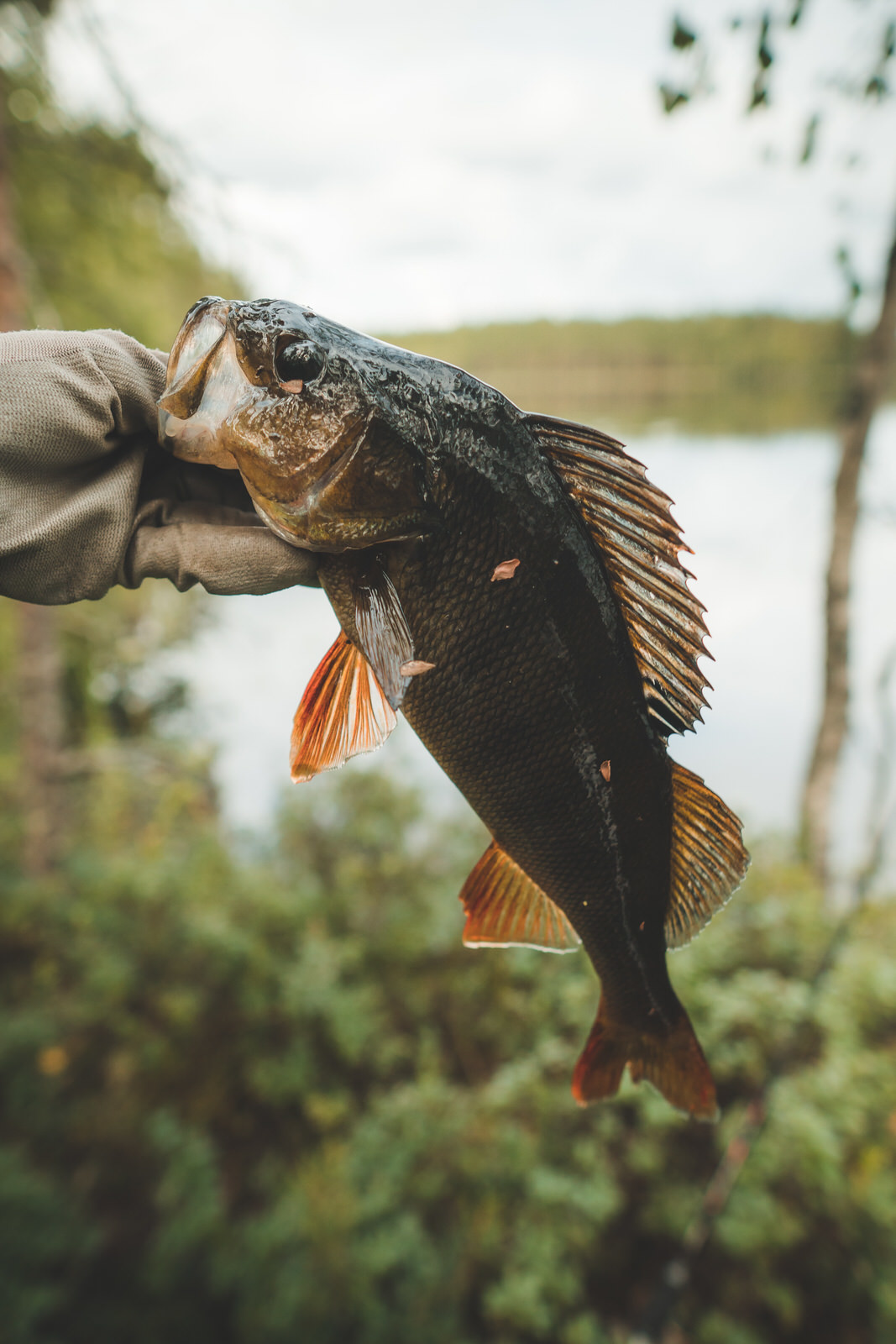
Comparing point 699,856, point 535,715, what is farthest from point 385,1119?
point 535,715

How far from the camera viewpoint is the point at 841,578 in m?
4.48

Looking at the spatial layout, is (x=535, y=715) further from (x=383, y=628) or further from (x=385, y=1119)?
(x=385, y=1119)

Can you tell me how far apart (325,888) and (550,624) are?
3567 millimetres

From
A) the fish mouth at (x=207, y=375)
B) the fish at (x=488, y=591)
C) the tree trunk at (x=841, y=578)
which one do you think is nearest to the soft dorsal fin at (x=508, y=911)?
the fish at (x=488, y=591)

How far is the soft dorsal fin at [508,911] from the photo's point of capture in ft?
4.38

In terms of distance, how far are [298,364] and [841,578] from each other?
425 cm

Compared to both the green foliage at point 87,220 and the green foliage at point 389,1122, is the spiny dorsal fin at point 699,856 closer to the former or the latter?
the green foliage at point 389,1122

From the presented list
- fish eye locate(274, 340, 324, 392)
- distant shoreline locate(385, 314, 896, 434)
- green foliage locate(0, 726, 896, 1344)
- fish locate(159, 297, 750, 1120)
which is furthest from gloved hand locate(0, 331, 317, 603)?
distant shoreline locate(385, 314, 896, 434)

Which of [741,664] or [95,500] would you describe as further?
[741,664]

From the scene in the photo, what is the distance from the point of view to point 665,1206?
282 centimetres

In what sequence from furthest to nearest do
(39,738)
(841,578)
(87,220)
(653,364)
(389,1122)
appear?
1. (653,364)
2. (87,220)
3. (39,738)
4. (841,578)
5. (389,1122)

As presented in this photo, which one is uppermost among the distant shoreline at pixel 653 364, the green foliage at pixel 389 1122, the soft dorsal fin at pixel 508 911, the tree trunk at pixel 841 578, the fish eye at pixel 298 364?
the distant shoreline at pixel 653 364

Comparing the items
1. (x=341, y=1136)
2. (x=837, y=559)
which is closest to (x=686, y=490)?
(x=837, y=559)

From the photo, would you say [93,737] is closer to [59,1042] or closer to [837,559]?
[59,1042]
